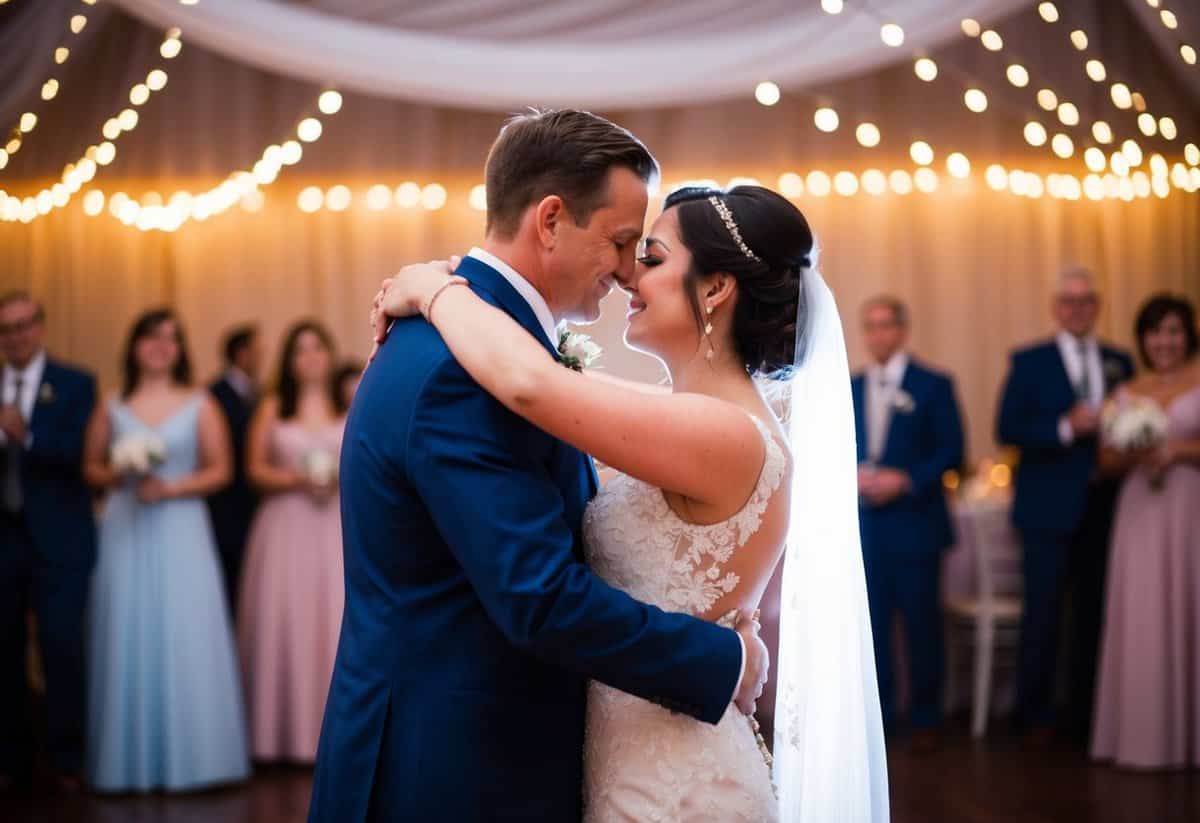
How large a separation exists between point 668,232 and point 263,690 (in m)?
3.94

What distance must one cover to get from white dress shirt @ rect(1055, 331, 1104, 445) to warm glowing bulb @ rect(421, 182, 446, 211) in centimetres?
402

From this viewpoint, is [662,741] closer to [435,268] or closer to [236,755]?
[435,268]

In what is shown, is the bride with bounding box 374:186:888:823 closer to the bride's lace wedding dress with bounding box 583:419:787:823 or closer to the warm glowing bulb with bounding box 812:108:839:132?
the bride's lace wedding dress with bounding box 583:419:787:823

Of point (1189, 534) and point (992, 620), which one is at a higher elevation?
point (1189, 534)

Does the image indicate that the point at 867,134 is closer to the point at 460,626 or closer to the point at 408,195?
the point at 408,195

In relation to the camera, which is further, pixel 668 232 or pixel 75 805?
pixel 75 805

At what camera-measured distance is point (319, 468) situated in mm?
5480

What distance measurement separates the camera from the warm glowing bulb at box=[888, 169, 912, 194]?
8227 millimetres

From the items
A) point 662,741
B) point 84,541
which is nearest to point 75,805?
point 84,541

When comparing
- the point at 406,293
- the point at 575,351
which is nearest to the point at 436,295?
the point at 406,293

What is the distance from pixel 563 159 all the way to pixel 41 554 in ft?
13.4

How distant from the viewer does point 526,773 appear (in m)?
1.85

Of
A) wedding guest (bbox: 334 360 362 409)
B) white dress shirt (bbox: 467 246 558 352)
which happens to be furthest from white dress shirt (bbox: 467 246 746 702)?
wedding guest (bbox: 334 360 362 409)

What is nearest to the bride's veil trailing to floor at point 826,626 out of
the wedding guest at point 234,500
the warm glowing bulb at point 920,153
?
the wedding guest at point 234,500
